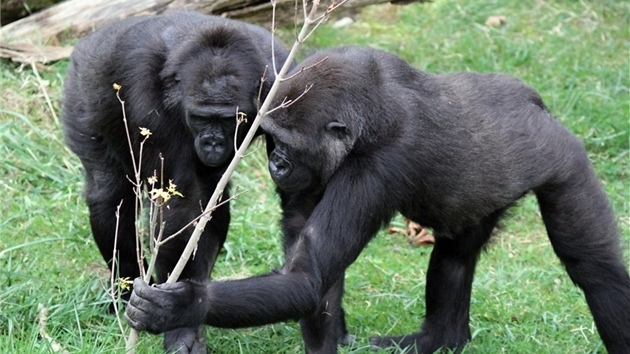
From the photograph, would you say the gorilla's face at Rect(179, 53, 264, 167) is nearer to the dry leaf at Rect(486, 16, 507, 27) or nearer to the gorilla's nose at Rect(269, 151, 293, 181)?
the gorilla's nose at Rect(269, 151, 293, 181)

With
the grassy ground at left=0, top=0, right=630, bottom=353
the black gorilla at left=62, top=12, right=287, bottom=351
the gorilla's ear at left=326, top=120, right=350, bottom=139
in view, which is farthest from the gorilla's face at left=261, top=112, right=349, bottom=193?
the grassy ground at left=0, top=0, right=630, bottom=353

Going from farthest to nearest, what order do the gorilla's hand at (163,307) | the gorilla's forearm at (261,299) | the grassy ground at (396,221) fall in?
the grassy ground at (396,221) < the gorilla's forearm at (261,299) < the gorilla's hand at (163,307)

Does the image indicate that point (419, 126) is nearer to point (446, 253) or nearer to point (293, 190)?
point (293, 190)

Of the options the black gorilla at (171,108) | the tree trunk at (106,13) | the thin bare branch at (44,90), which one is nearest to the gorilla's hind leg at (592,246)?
the black gorilla at (171,108)

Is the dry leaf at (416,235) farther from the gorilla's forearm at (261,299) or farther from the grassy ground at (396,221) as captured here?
the gorilla's forearm at (261,299)

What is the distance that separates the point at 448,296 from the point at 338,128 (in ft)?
5.27

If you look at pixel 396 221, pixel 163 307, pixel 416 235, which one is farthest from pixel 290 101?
pixel 396 221

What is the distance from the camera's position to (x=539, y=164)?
579cm

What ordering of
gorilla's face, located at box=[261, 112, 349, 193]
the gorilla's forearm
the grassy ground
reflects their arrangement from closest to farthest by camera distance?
the gorilla's forearm → gorilla's face, located at box=[261, 112, 349, 193] → the grassy ground

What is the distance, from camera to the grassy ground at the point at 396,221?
620 centimetres

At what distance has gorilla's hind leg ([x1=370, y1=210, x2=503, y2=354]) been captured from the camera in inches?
248

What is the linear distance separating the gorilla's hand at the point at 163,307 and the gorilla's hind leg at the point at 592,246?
2200 millimetres

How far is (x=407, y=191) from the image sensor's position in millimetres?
5375

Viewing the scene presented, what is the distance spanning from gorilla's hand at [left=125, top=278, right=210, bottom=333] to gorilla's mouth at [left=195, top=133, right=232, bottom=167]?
3.00 feet
